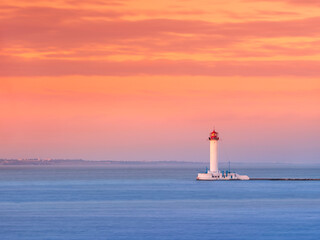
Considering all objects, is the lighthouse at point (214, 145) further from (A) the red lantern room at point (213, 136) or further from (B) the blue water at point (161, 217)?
(B) the blue water at point (161, 217)

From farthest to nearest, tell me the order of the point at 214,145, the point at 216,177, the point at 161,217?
the point at 216,177
the point at 214,145
the point at 161,217

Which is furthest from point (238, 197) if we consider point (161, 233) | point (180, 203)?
point (161, 233)

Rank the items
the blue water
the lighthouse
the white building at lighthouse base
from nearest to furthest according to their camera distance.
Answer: the blue water → the lighthouse → the white building at lighthouse base

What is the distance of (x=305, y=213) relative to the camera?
53000mm

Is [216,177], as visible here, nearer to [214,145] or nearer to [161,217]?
[214,145]

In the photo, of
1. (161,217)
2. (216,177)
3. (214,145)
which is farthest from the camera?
(216,177)

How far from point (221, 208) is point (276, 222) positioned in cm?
1202

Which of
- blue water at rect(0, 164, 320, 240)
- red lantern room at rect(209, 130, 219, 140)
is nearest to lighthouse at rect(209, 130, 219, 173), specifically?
red lantern room at rect(209, 130, 219, 140)

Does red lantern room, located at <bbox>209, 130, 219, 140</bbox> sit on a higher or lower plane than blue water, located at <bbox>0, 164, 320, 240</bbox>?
higher

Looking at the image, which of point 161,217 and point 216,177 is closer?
point 161,217

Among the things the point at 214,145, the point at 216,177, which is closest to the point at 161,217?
the point at 214,145

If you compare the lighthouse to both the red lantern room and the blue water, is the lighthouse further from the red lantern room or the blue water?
the blue water

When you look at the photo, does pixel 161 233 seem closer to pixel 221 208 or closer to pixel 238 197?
pixel 221 208

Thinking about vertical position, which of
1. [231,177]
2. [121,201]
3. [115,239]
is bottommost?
[115,239]
